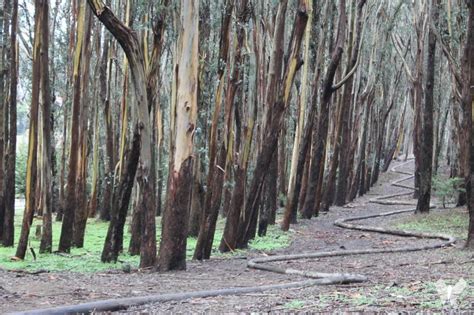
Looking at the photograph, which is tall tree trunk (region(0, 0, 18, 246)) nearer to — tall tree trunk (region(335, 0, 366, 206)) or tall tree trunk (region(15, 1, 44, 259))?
tall tree trunk (region(15, 1, 44, 259))

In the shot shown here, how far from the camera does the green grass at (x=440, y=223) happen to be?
1427 centimetres

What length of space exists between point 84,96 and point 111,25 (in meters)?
5.31

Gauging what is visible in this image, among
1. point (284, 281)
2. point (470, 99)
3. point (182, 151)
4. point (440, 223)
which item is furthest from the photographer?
point (440, 223)

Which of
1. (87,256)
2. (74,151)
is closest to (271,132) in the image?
(74,151)

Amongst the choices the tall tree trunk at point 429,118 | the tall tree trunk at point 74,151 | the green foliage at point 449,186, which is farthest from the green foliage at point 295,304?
the green foliage at point 449,186

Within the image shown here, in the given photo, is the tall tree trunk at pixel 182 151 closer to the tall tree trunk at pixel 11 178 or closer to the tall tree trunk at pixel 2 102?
the tall tree trunk at pixel 11 178

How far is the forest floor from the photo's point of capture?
216 inches

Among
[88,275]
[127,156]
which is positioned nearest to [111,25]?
[127,156]

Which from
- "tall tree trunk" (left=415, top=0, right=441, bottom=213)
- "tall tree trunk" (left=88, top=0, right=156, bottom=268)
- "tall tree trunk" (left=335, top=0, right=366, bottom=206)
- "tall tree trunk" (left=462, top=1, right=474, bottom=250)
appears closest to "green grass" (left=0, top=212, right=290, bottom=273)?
"tall tree trunk" (left=88, top=0, right=156, bottom=268)

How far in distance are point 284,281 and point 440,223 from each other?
29.7ft

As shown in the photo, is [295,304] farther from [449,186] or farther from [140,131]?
[449,186]

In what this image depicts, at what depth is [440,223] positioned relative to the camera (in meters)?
15.5

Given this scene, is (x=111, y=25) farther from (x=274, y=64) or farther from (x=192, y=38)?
(x=274, y=64)

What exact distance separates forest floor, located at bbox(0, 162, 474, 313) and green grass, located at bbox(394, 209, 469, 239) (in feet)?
3.08
